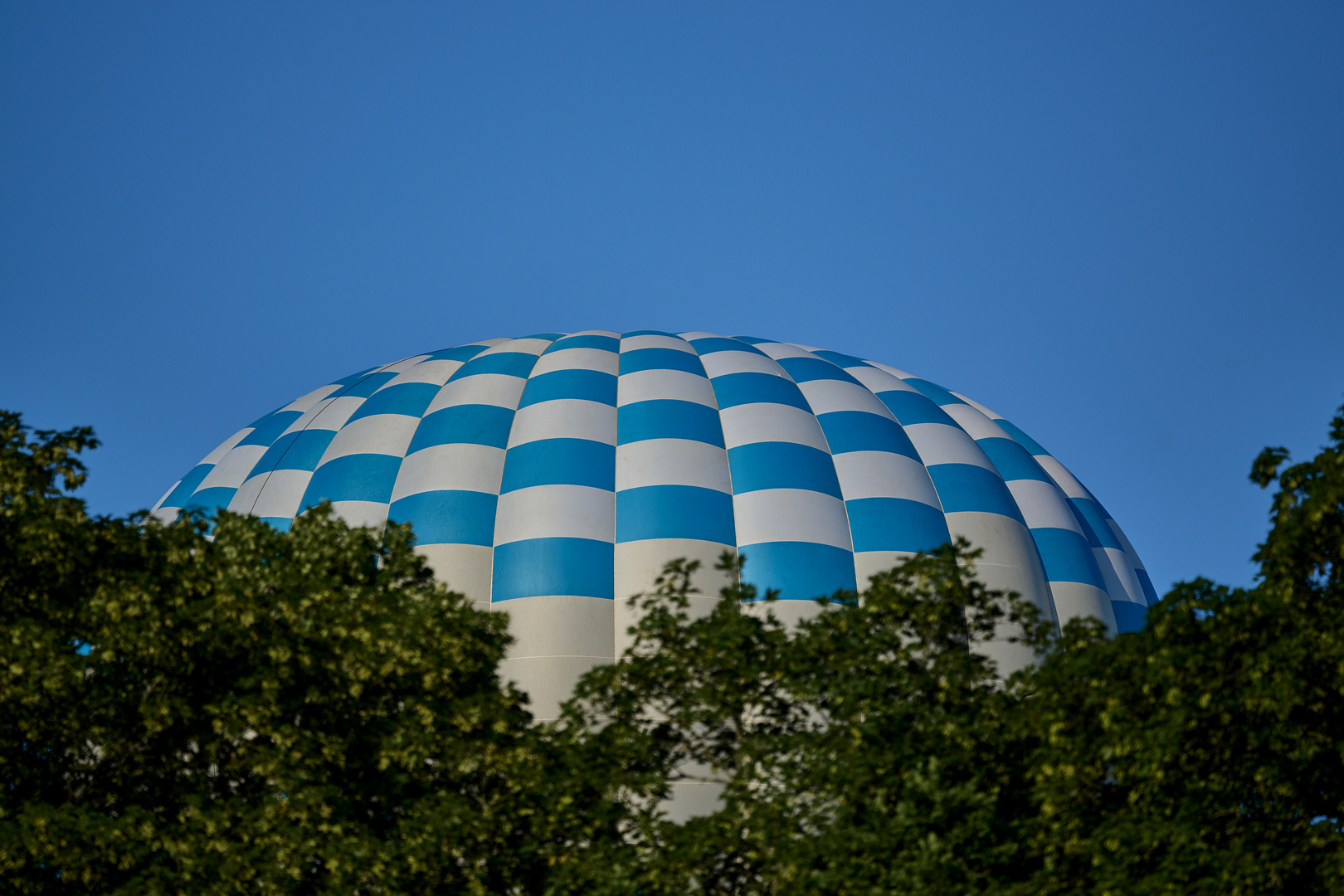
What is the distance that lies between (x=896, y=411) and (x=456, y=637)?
11.6 meters

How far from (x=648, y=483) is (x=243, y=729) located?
320 inches

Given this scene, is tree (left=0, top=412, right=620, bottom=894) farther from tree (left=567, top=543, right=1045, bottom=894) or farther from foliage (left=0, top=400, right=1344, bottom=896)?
tree (left=567, top=543, right=1045, bottom=894)

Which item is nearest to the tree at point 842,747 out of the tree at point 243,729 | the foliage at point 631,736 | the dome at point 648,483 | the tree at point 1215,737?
the foliage at point 631,736

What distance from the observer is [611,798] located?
32.6ft

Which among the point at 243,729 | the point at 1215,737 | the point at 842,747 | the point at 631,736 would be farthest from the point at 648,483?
the point at 1215,737

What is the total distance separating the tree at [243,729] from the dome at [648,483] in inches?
191

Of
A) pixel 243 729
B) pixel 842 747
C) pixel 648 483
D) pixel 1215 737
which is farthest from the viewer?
pixel 648 483

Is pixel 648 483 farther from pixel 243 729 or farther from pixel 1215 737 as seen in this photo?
pixel 1215 737

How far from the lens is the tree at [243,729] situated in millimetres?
9102

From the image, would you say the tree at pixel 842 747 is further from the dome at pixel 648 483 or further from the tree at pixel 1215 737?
the dome at pixel 648 483

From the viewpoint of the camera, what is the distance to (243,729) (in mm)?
9836

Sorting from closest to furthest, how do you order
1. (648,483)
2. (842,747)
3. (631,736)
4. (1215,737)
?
(1215,737), (842,747), (631,736), (648,483)

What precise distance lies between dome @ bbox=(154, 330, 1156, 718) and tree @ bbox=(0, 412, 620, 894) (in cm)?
484

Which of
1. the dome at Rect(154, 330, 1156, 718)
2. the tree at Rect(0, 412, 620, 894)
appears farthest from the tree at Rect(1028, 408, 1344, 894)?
the dome at Rect(154, 330, 1156, 718)
